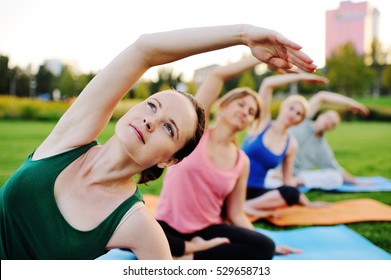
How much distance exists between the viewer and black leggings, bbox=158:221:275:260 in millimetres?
2094

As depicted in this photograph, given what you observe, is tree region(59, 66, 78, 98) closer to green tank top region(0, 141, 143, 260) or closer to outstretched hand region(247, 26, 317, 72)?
green tank top region(0, 141, 143, 260)

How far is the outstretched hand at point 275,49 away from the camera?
1.12m

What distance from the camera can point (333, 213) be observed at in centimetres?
323

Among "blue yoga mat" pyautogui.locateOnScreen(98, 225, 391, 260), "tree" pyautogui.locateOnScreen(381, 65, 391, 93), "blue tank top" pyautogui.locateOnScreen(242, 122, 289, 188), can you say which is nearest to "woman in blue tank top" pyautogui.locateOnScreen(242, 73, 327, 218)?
"blue tank top" pyautogui.locateOnScreen(242, 122, 289, 188)

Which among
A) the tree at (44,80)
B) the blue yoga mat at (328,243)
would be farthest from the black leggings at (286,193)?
the tree at (44,80)

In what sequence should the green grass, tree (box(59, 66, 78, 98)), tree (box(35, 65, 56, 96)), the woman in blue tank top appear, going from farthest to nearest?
tree (box(35, 65, 56, 96)), tree (box(59, 66, 78, 98)), the woman in blue tank top, the green grass

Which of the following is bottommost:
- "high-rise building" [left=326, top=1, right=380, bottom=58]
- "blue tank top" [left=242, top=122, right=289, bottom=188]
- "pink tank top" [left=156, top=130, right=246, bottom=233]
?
"blue tank top" [left=242, top=122, right=289, bottom=188]

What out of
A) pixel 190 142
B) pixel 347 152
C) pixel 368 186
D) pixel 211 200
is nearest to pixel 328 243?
pixel 211 200

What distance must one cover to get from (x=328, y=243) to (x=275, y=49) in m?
1.71

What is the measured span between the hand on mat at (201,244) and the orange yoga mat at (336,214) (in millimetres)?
966

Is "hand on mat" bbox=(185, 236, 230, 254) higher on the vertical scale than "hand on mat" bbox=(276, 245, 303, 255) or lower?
higher

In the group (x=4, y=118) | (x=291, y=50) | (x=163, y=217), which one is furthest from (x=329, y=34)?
(x=4, y=118)

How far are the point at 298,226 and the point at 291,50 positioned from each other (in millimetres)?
2098

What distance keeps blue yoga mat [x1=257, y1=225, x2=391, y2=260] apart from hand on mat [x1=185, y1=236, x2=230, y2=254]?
34 cm
